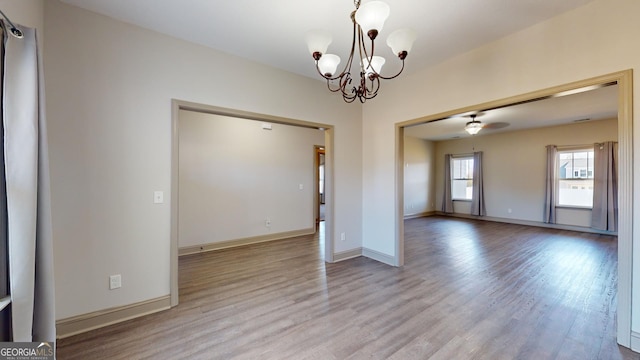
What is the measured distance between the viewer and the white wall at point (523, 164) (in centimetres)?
603

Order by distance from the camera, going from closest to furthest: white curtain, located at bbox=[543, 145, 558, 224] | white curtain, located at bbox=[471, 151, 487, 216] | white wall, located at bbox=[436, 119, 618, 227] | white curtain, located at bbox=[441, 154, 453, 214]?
white wall, located at bbox=[436, 119, 618, 227] < white curtain, located at bbox=[543, 145, 558, 224] < white curtain, located at bbox=[471, 151, 487, 216] < white curtain, located at bbox=[441, 154, 453, 214]

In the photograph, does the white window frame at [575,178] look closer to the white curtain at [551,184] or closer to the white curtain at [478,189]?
the white curtain at [551,184]

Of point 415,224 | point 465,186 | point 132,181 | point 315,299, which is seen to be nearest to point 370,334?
point 315,299

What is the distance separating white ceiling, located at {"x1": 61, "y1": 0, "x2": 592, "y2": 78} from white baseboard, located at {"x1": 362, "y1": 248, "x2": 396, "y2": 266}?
9.43 feet

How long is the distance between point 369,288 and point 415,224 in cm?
472

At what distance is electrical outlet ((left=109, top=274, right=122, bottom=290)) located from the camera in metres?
2.26

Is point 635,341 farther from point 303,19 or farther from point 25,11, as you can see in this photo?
point 25,11

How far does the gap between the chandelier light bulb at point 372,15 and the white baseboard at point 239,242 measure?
435 cm

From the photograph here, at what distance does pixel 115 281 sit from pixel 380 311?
2551mm

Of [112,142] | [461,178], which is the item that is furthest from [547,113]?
→ [112,142]

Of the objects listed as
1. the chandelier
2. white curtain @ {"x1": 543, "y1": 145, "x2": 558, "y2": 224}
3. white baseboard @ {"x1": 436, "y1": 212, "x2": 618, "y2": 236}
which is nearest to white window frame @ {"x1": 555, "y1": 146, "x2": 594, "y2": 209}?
white curtain @ {"x1": 543, "y1": 145, "x2": 558, "y2": 224}

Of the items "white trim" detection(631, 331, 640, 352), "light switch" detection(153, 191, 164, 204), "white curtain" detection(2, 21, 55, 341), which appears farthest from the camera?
"light switch" detection(153, 191, 164, 204)

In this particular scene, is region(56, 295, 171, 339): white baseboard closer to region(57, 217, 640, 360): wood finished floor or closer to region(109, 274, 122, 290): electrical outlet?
region(57, 217, 640, 360): wood finished floor

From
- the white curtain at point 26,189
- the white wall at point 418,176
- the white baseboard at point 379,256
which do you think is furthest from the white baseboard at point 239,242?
the white wall at point 418,176
